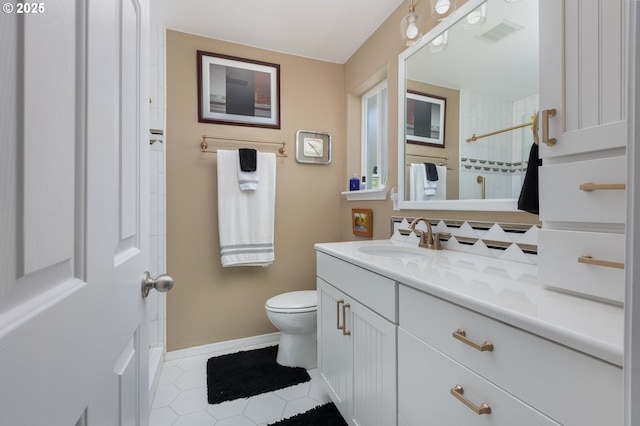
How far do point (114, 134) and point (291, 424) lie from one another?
1.48m

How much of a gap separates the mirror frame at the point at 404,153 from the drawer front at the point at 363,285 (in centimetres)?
61

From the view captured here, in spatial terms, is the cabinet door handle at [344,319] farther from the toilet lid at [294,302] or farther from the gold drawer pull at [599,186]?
the gold drawer pull at [599,186]

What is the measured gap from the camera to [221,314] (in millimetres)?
2119

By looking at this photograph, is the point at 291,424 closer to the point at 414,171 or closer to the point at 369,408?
the point at 369,408

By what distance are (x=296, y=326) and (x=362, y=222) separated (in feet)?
2.88

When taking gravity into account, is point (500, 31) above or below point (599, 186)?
above

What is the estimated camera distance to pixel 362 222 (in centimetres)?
212

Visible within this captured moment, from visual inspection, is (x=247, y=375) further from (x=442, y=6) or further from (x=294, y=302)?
(x=442, y=6)

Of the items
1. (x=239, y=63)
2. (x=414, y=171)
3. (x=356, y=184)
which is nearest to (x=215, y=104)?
(x=239, y=63)

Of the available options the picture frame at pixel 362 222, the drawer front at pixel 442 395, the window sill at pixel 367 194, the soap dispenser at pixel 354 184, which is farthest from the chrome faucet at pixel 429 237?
the soap dispenser at pixel 354 184

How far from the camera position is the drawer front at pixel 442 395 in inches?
22.9

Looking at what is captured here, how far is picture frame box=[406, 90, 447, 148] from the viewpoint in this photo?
1534mm

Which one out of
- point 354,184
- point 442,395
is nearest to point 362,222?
point 354,184

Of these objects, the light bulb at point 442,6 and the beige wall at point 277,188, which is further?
the beige wall at point 277,188
